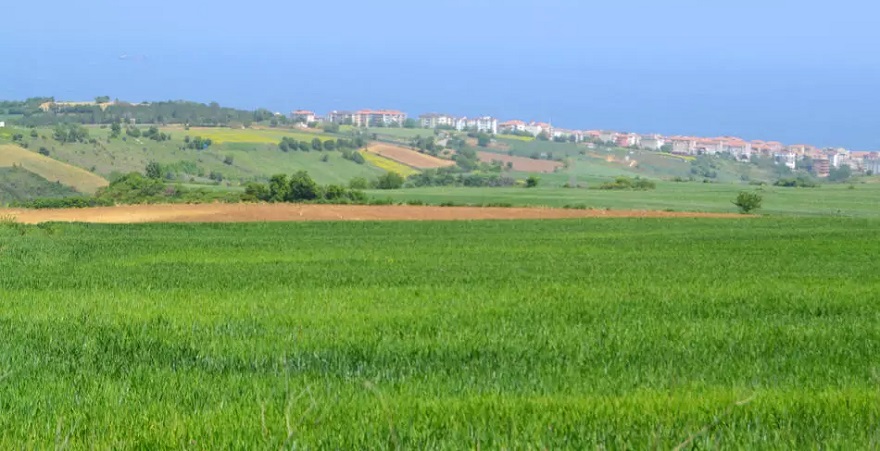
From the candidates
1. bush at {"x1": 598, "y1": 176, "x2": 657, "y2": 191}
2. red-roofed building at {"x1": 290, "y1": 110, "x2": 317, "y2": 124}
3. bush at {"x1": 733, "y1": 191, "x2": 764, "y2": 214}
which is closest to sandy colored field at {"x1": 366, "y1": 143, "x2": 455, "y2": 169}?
red-roofed building at {"x1": 290, "y1": 110, "x2": 317, "y2": 124}

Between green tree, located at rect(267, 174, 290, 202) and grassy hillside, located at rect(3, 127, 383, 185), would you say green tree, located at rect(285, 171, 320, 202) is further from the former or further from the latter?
grassy hillside, located at rect(3, 127, 383, 185)

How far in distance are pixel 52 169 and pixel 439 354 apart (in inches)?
3323

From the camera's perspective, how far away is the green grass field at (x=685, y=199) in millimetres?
70500

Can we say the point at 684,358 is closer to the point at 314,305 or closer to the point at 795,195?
the point at 314,305

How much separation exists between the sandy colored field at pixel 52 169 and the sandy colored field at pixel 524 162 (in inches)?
2009

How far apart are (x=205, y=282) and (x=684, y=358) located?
13690 millimetres

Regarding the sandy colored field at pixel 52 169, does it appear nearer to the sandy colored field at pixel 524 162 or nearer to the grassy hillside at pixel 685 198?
the grassy hillside at pixel 685 198

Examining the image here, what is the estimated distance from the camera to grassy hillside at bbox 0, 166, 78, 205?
81562 millimetres

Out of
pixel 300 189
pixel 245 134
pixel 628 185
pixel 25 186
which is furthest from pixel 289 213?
pixel 245 134

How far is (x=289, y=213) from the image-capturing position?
56.7m

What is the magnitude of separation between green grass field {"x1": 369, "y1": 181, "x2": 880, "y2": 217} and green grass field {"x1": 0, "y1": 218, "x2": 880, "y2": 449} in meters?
41.7

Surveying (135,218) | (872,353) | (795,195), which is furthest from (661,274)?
(795,195)

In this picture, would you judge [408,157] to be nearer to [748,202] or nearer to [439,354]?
[748,202]

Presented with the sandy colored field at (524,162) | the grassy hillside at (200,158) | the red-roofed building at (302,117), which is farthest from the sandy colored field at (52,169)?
the red-roofed building at (302,117)
